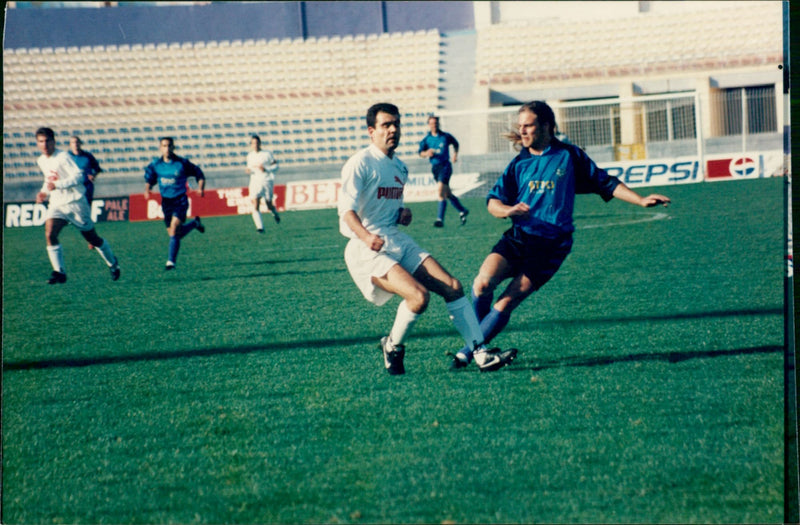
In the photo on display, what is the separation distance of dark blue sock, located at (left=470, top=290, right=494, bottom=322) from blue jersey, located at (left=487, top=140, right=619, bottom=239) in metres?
0.48

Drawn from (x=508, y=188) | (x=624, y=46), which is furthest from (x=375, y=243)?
(x=624, y=46)

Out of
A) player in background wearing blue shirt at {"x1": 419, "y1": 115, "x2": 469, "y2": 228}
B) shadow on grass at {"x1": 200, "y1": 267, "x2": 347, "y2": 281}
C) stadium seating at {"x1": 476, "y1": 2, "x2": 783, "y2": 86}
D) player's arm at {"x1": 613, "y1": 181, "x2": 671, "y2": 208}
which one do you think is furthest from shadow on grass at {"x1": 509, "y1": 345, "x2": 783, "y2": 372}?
A: stadium seating at {"x1": 476, "y1": 2, "x2": 783, "y2": 86}

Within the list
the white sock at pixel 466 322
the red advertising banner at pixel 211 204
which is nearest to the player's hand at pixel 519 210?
the white sock at pixel 466 322

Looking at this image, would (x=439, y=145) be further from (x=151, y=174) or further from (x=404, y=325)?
(x=404, y=325)

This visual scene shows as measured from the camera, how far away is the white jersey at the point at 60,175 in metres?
9.35

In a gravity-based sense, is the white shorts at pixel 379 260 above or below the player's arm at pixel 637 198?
below

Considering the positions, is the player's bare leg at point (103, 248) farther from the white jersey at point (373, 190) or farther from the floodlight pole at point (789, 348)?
the floodlight pole at point (789, 348)

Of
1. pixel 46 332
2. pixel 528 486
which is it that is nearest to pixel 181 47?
pixel 46 332

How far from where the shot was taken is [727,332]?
17.3 ft

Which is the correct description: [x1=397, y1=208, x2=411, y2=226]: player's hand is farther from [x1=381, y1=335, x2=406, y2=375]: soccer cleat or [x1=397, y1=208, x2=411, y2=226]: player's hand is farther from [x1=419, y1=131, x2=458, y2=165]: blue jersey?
[x1=419, y1=131, x2=458, y2=165]: blue jersey

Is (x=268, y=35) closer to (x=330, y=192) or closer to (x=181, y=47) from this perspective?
(x=181, y=47)

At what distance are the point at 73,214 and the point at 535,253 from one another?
6422mm

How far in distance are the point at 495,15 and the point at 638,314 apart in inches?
952

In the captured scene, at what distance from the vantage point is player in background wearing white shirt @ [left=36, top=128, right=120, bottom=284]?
9.38m
